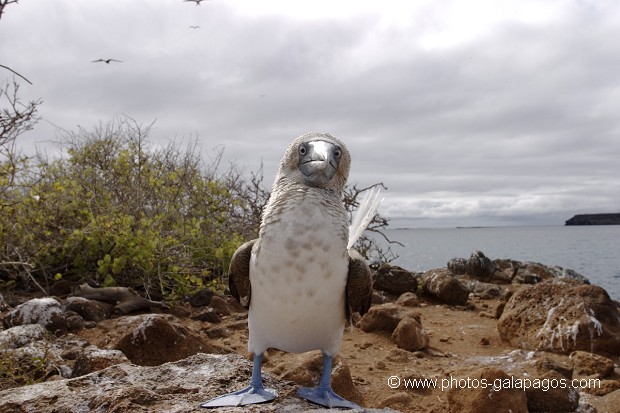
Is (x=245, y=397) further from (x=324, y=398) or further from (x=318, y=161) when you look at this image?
(x=318, y=161)

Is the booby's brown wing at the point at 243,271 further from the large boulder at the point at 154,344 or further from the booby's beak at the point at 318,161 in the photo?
the large boulder at the point at 154,344

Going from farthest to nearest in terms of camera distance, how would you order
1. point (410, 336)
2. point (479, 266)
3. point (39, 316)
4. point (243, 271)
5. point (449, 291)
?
1. point (479, 266)
2. point (449, 291)
3. point (410, 336)
4. point (39, 316)
5. point (243, 271)

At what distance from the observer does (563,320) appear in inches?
236

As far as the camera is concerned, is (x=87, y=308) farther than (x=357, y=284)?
Yes

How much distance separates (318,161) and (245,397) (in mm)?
1261

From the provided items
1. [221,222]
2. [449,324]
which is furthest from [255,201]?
[449,324]

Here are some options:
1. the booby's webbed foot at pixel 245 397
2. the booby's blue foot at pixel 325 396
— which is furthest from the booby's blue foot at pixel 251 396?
the booby's blue foot at pixel 325 396

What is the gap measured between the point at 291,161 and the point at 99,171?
717 centimetres

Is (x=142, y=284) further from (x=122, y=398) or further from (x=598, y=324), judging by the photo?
(x=598, y=324)

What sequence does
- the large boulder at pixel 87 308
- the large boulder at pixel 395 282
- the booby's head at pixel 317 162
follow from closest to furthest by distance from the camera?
the booby's head at pixel 317 162
the large boulder at pixel 87 308
the large boulder at pixel 395 282

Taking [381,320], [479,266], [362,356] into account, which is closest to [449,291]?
[381,320]

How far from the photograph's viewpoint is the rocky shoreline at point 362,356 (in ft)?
9.67

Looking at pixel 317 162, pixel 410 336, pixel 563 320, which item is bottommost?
pixel 410 336

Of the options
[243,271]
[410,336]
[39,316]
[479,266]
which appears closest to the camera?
[243,271]
